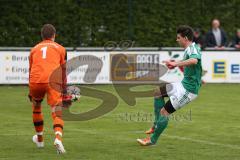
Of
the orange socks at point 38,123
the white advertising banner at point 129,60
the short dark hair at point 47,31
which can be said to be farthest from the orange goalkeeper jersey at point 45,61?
the white advertising banner at point 129,60

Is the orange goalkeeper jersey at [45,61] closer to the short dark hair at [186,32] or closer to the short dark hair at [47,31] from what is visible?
the short dark hair at [47,31]

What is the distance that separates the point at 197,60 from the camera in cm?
1142

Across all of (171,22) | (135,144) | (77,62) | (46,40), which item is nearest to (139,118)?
(135,144)

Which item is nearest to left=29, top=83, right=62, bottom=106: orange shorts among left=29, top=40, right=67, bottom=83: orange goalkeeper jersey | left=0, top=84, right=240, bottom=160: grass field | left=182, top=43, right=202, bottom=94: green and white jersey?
left=29, top=40, right=67, bottom=83: orange goalkeeper jersey

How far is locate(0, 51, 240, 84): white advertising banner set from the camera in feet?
77.6

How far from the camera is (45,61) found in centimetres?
1125

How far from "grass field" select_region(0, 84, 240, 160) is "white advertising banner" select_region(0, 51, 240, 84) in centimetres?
366

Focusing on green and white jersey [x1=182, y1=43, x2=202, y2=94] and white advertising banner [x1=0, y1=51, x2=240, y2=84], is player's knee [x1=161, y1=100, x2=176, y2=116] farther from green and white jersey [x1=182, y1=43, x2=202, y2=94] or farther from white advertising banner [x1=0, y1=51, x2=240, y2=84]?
white advertising banner [x1=0, y1=51, x2=240, y2=84]

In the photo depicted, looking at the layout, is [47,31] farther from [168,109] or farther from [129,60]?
[129,60]

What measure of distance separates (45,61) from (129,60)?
13.2 meters

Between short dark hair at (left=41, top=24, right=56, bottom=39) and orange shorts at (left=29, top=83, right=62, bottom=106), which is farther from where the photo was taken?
short dark hair at (left=41, top=24, right=56, bottom=39)

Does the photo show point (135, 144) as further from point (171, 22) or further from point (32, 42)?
point (171, 22)

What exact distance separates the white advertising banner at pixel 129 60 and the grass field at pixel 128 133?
3.66m

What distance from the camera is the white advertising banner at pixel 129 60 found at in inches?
931
